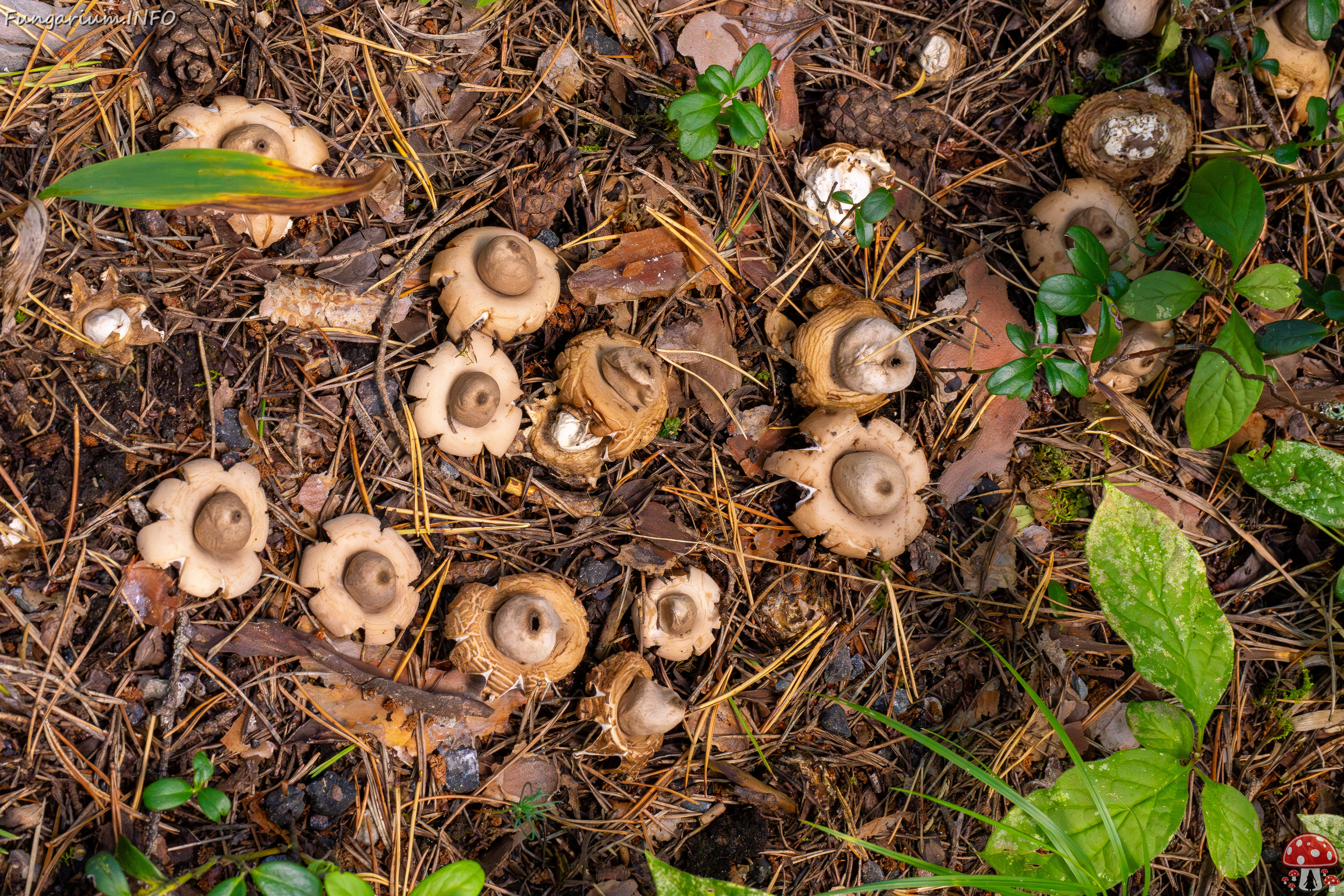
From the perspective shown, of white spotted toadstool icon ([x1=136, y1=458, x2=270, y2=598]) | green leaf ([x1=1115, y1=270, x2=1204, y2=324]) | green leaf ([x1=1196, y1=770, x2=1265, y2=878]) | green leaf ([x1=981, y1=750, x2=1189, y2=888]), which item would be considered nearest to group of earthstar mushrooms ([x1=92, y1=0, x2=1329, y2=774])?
white spotted toadstool icon ([x1=136, y1=458, x2=270, y2=598])

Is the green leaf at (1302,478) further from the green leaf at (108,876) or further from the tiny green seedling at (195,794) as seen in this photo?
the green leaf at (108,876)

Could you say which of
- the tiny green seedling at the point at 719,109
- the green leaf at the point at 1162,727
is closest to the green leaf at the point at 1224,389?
the green leaf at the point at 1162,727

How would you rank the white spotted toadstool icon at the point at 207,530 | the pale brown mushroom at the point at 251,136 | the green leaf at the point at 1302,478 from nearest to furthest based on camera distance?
the white spotted toadstool icon at the point at 207,530 → the pale brown mushroom at the point at 251,136 → the green leaf at the point at 1302,478

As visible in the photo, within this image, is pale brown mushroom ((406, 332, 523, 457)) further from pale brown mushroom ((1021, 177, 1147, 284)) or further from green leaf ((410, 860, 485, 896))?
pale brown mushroom ((1021, 177, 1147, 284))

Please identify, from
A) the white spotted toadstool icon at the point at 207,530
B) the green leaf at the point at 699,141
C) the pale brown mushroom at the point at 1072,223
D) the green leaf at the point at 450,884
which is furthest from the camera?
the pale brown mushroom at the point at 1072,223

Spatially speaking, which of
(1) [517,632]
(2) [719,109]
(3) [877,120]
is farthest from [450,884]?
(3) [877,120]

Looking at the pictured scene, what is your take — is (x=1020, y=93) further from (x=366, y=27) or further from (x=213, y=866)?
(x=213, y=866)
